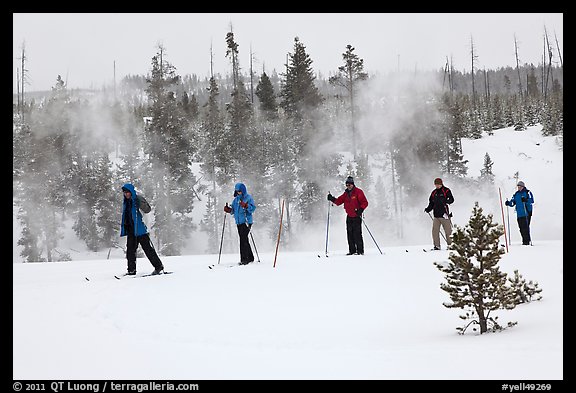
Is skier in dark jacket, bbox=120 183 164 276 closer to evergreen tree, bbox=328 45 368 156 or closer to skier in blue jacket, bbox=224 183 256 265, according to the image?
skier in blue jacket, bbox=224 183 256 265

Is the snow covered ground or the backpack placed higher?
the backpack

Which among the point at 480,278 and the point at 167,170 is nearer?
the point at 480,278

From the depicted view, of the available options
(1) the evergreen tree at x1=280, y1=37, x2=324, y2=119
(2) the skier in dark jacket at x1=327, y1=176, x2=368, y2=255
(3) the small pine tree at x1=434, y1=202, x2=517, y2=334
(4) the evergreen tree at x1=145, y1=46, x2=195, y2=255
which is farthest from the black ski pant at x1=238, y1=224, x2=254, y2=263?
(1) the evergreen tree at x1=280, y1=37, x2=324, y2=119

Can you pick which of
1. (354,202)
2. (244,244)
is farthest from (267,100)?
(244,244)

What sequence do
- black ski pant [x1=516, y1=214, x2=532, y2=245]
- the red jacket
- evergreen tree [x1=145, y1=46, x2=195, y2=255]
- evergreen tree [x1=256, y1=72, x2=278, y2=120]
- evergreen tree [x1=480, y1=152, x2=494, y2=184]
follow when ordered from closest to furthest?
the red jacket → black ski pant [x1=516, y1=214, x2=532, y2=245] → evergreen tree [x1=145, y1=46, x2=195, y2=255] → evergreen tree [x1=480, y1=152, x2=494, y2=184] → evergreen tree [x1=256, y1=72, x2=278, y2=120]

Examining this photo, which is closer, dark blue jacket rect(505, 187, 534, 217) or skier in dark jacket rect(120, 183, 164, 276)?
skier in dark jacket rect(120, 183, 164, 276)

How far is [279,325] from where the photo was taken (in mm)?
5758

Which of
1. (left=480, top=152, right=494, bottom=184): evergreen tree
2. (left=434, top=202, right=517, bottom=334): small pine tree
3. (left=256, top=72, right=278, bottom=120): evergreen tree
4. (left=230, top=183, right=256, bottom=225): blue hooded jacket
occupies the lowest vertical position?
(left=434, top=202, right=517, bottom=334): small pine tree

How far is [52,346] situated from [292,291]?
3660mm

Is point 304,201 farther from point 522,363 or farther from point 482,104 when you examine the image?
point 522,363

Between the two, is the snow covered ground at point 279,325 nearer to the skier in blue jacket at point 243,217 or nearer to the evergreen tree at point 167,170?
the skier in blue jacket at point 243,217

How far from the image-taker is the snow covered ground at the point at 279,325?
12.8 feet

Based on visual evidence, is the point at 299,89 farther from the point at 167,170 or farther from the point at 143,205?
the point at 143,205

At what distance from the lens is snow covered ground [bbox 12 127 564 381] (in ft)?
12.8
